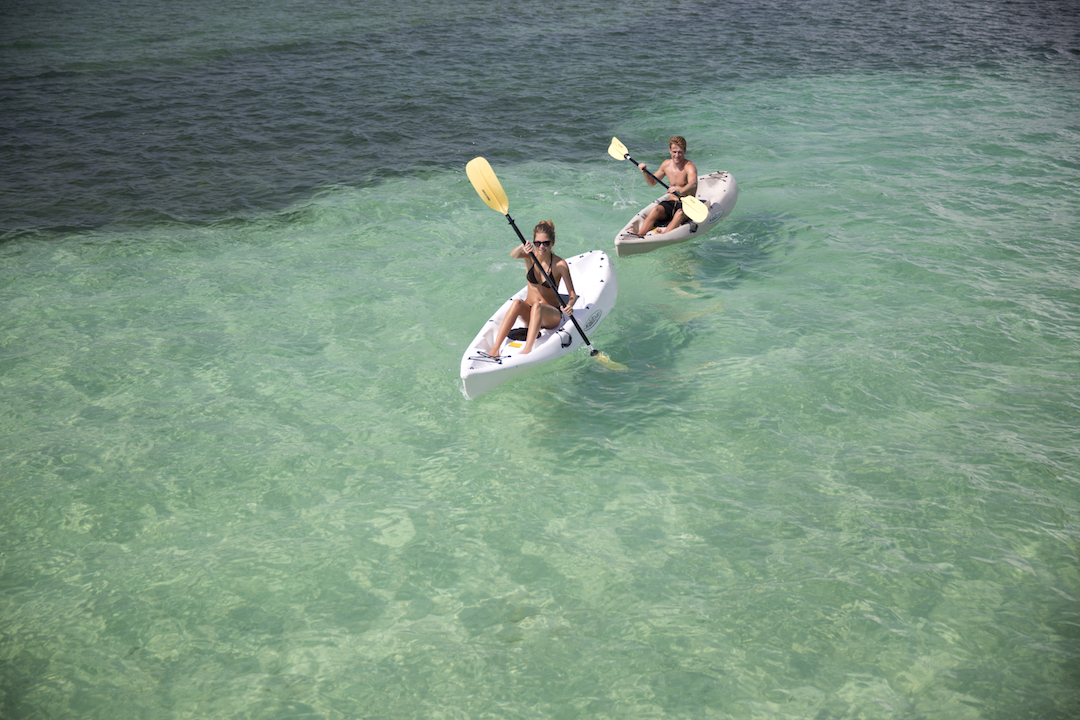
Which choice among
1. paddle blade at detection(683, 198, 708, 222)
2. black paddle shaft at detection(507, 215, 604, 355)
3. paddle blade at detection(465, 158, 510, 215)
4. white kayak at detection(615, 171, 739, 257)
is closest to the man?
white kayak at detection(615, 171, 739, 257)

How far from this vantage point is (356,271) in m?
9.48

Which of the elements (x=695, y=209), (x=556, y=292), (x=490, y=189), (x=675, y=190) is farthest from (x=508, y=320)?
(x=675, y=190)

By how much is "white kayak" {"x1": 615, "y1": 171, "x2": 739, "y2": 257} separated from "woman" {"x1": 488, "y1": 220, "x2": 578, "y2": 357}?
2.07 metres

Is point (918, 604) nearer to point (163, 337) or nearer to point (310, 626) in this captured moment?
point (310, 626)

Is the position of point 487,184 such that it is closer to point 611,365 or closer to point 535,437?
point 611,365

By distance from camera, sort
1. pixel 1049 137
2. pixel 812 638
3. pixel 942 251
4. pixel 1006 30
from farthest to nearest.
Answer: pixel 1006 30 → pixel 1049 137 → pixel 942 251 → pixel 812 638

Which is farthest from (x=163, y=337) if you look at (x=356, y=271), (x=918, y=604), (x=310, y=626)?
(x=918, y=604)

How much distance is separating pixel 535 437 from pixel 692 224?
4.34 m

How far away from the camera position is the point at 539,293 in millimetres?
7102

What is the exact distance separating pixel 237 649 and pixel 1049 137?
15.3 meters

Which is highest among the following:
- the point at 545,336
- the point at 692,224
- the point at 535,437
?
the point at 692,224

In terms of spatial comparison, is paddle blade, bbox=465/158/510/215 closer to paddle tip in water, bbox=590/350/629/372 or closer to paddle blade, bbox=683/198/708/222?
paddle tip in water, bbox=590/350/629/372

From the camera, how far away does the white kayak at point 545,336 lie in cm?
644

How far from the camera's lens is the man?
9391 millimetres
